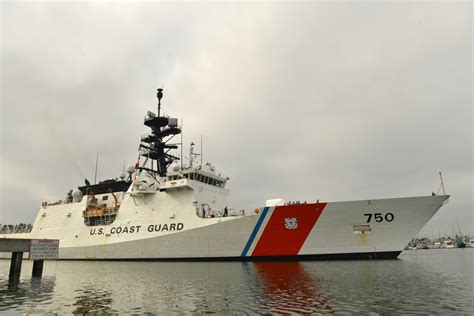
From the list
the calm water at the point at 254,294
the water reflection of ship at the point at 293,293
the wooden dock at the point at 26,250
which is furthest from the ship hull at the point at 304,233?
the wooden dock at the point at 26,250

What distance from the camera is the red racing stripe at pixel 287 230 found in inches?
674

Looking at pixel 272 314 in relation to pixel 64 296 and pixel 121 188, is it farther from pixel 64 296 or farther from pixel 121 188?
pixel 121 188

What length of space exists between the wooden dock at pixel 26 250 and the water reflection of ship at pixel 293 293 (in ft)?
29.5

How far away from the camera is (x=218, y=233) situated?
18.4 metres

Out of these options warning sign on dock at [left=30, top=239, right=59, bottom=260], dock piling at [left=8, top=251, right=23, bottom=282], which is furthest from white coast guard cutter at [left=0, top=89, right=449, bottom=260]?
dock piling at [left=8, top=251, right=23, bottom=282]

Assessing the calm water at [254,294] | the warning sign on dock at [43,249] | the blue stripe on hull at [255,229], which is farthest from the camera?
the blue stripe on hull at [255,229]

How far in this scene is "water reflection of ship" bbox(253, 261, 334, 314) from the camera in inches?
278

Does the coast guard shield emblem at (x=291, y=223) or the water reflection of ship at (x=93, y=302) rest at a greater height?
the coast guard shield emblem at (x=291, y=223)

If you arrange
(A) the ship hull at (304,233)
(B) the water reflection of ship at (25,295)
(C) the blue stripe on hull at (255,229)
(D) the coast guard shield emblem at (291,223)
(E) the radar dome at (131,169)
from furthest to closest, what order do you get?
(E) the radar dome at (131,169) < (C) the blue stripe on hull at (255,229) < (D) the coast guard shield emblem at (291,223) < (A) the ship hull at (304,233) < (B) the water reflection of ship at (25,295)

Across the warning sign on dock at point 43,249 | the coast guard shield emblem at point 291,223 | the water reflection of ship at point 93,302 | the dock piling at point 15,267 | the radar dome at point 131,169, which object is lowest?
the water reflection of ship at point 93,302

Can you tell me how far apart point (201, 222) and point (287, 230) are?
4.85 m

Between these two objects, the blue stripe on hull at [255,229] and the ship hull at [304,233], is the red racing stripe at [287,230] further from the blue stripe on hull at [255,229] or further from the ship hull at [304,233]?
the blue stripe on hull at [255,229]

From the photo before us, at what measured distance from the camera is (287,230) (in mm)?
17516

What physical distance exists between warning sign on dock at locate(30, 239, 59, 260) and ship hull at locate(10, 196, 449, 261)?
254 inches
